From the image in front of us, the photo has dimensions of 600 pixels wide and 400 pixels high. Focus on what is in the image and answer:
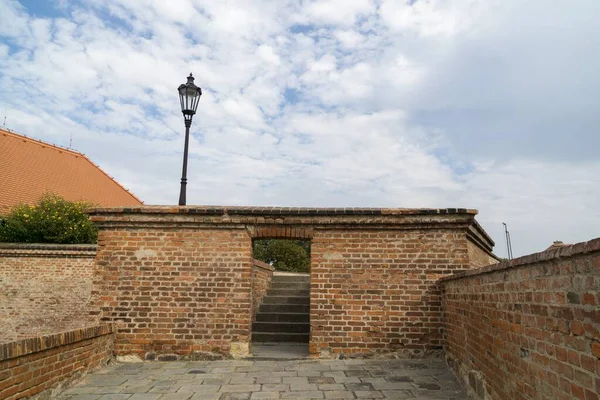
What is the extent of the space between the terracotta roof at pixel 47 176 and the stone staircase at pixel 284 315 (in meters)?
12.7

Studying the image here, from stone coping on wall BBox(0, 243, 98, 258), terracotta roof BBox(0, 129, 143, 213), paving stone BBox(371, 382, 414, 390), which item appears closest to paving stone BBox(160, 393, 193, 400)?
paving stone BBox(371, 382, 414, 390)

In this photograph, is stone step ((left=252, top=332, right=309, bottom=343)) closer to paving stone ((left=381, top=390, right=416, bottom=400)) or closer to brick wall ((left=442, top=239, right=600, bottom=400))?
paving stone ((left=381, top=390, right=416, bottom=400))

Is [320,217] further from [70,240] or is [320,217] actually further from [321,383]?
[70,240]

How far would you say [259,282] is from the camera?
10438 mm

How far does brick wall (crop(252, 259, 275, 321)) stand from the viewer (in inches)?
379

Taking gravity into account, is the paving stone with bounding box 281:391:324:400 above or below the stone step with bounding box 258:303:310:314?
below

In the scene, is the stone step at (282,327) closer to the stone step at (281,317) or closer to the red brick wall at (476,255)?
the stone step at (281,317)

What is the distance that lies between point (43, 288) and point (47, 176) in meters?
9.09

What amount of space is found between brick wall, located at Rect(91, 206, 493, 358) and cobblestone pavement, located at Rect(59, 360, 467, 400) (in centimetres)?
41

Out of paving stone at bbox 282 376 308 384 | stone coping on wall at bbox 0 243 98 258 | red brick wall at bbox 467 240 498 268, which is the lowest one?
paving stone at bbox 282 376 308 384

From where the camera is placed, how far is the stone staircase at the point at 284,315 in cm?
855

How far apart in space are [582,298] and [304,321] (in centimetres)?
730

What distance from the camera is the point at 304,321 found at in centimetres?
907

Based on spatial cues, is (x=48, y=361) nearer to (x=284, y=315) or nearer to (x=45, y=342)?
(x=45, y=342)
